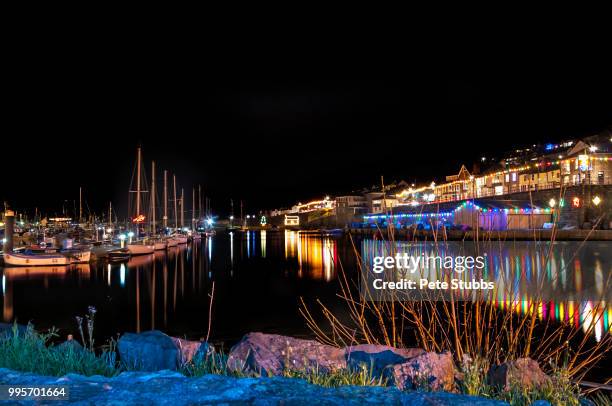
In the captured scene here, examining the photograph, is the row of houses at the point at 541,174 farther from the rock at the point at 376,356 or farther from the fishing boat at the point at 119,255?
the rock at the point at 376,356

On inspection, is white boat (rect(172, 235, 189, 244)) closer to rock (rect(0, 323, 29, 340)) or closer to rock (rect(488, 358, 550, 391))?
rock (rect(0, 323, 29, 340))

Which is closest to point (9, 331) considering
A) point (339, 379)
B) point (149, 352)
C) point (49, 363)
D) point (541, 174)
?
point (149, 352)

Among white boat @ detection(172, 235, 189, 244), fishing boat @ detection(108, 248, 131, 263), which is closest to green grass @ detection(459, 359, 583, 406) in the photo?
fishing boat @ detection(108, 248, 131, 263)

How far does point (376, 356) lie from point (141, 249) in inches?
1432

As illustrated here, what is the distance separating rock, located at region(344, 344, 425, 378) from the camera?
5445 mm

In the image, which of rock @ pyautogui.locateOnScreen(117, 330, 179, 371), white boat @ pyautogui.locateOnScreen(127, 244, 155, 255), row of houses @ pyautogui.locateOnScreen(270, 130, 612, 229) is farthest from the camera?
row of houses @ pyautogui.locateOnScreen(270, 130, 612, 229)

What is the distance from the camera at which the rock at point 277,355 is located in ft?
17.7

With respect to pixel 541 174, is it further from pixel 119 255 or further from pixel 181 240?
pixel 119 255

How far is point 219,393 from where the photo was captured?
11.6ft

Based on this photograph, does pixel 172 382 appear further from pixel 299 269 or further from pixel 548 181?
pixel 548 181

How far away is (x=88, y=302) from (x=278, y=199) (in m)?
180

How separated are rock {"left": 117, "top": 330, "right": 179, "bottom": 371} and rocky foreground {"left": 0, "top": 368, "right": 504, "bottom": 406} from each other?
192cm

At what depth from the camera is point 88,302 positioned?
18453mm

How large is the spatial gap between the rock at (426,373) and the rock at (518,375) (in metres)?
0.47
